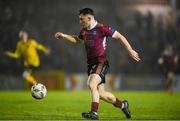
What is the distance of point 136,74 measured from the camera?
95.7 feet

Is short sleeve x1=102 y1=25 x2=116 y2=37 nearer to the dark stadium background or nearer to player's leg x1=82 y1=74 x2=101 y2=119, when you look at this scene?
player's leg x1=82 y1=74 x2=101 y2=119

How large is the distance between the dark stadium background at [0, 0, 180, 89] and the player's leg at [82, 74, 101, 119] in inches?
764

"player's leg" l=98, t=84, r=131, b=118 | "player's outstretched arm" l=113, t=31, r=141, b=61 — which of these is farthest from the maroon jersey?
"player's leg" l=98, t=84, r=131, b=118

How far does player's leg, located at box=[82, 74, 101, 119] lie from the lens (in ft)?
32.3

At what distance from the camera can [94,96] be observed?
996cm

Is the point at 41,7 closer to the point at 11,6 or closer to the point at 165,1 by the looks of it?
the point at 11,6

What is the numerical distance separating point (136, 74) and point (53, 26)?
5.30m

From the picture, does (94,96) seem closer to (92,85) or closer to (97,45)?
(92,85)

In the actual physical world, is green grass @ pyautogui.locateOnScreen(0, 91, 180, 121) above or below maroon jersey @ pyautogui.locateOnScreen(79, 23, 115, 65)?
below

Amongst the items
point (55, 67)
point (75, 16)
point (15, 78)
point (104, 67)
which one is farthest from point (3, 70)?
point (104, 67)

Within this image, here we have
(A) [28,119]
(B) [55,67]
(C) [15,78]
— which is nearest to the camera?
(A) [28,119]

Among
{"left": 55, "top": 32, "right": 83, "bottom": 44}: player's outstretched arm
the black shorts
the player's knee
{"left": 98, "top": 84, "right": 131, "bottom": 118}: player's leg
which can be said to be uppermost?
{"left": 55, "top": 32, "right": 83, "bottom": 44}: player's outstretched arm

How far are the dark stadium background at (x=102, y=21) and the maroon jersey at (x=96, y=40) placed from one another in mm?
19155

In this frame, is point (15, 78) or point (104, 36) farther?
point (15, 78)
